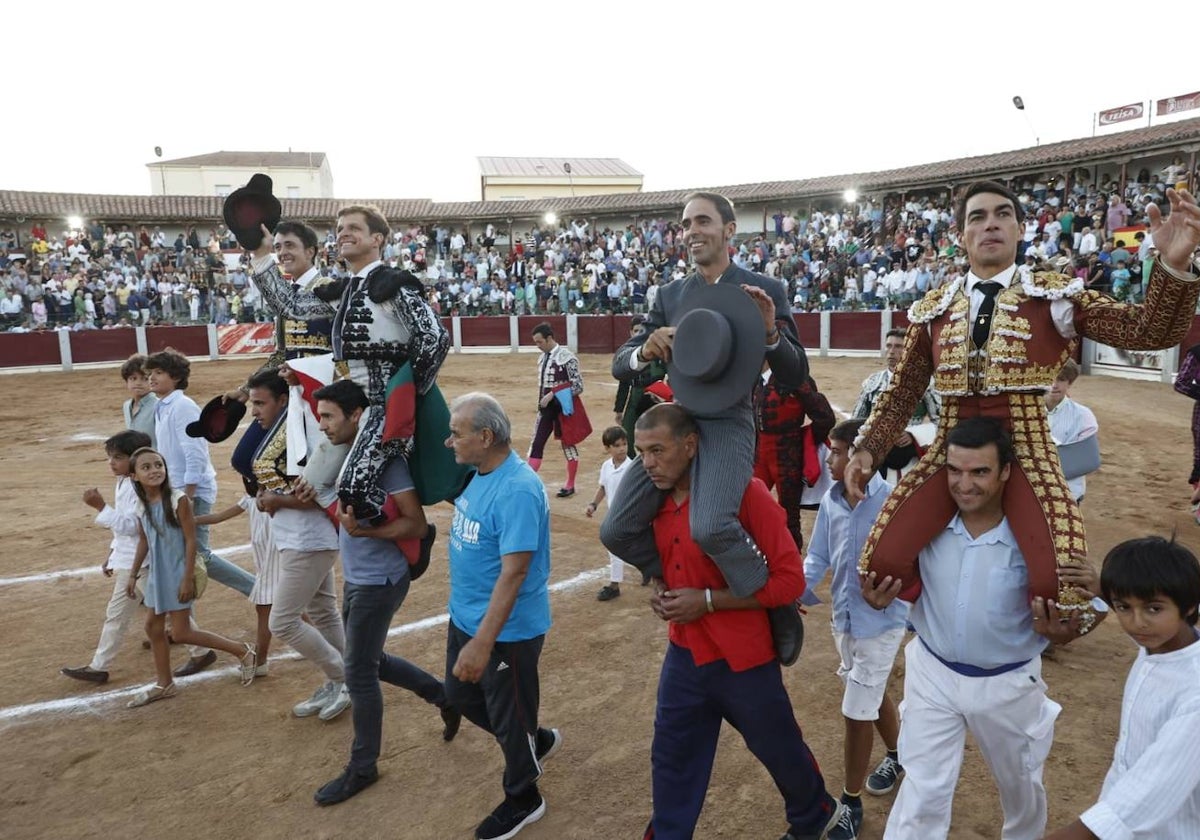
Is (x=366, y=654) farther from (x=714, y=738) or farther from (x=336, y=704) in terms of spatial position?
(x=714, y=738)

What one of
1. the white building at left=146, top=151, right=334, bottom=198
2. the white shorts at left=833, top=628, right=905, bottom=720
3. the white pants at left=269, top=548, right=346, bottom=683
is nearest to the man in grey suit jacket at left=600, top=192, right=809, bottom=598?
the white shorts at left=833, top=628, right=905, bottom=720

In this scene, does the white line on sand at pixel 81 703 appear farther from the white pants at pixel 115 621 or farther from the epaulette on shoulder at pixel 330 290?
the epaulette on shoulder at pixel 330 290

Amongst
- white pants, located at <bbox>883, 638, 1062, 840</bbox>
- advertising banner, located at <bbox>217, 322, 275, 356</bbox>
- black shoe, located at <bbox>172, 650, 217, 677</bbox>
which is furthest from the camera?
advertising banner, located at <bbox>217, 322, 275, 356</bbox>

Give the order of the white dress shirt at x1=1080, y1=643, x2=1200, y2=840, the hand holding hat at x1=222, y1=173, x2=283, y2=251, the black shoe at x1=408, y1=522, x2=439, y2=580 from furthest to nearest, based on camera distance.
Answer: the hand holding hat at x1=222, y1=173, x2=283, y2=251 → the black shoe at x1=408, y1=522, x2=439, y2=580 → the white dress shirt at x1=1080, y1=643, x2=1200, y2=840

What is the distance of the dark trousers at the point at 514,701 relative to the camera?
2.96 m

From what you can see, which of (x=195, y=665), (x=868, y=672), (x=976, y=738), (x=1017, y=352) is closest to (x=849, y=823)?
(x=868, y=672)

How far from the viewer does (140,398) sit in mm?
5195

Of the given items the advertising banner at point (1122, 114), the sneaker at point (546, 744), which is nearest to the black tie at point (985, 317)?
the sneaker at point (546, 744)

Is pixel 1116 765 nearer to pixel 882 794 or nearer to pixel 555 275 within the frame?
pixel 882 794

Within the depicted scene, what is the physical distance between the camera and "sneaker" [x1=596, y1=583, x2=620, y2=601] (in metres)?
5.39

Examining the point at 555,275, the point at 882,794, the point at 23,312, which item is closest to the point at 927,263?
the point at 555,275

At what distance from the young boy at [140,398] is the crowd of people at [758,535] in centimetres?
143

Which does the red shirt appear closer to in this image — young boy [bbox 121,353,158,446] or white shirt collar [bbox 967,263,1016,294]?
white shirt collar [bbox 967,263,1016,294]

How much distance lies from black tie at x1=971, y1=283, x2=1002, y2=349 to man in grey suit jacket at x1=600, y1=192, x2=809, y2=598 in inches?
19.7
